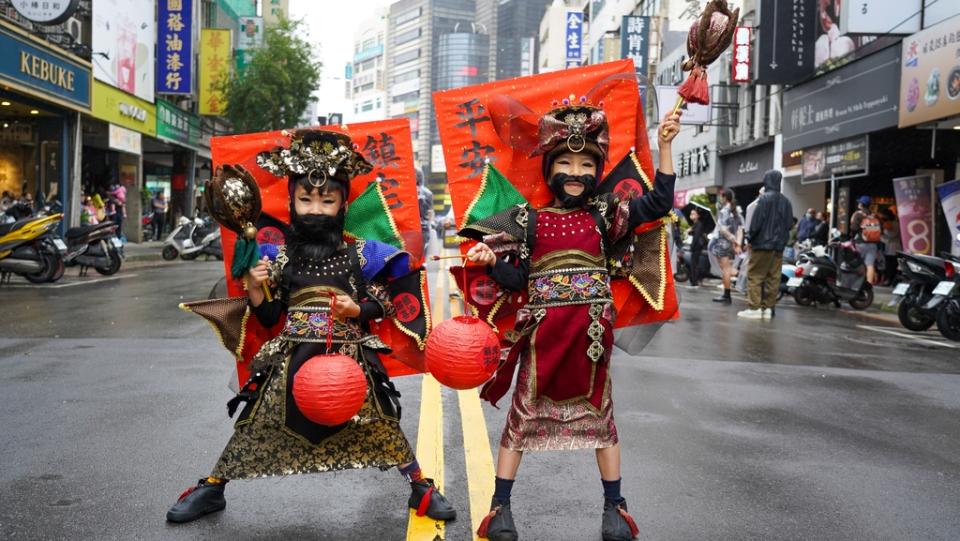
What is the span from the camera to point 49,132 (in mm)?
22016

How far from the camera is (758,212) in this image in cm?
1146

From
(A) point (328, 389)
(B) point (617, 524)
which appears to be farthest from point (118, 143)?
(B) point (617, 524)

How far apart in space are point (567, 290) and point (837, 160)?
690 inches

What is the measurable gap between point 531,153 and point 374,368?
3.81 feet

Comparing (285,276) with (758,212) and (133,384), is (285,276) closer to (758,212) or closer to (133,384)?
(133,384)

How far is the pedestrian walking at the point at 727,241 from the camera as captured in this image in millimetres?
14031

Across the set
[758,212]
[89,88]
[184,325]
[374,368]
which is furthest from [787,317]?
[89,88]

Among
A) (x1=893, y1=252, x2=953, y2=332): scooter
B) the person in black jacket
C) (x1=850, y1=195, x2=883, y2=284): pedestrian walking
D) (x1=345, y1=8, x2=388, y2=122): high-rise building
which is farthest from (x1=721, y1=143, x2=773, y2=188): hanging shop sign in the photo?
(x1=345, y1=8, x2=388, y2=122): high-rise building

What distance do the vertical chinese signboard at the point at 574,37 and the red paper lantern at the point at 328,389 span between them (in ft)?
184

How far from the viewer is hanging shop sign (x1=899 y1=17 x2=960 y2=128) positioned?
14.0 metres

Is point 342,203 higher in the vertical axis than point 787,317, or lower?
higher

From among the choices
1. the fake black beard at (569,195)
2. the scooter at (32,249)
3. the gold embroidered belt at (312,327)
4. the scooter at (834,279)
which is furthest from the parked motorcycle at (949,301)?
the scooter at (32,249)

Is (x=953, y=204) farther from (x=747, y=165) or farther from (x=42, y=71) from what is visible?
(x=42, y=71)

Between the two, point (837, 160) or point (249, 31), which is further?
point (249, 31)
